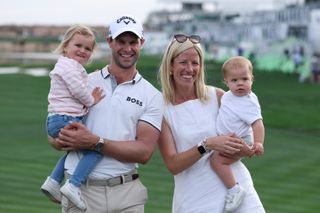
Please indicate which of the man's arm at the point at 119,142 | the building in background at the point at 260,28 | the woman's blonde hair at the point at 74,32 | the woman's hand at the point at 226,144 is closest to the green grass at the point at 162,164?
the woman's blonde hair at the point at 74,32

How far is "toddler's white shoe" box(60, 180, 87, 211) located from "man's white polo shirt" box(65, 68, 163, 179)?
0.36 feet

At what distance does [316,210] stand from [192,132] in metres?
5.08

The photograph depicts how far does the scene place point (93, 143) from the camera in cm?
473

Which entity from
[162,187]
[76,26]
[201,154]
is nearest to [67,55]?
[76,26]

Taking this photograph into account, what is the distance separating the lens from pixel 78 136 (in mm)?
4746

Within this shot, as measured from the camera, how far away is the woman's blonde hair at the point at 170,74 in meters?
4.91

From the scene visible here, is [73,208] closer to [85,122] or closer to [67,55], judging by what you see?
[85,122]

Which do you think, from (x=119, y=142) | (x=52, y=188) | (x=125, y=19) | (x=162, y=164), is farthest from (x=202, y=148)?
(x=162, y=164)

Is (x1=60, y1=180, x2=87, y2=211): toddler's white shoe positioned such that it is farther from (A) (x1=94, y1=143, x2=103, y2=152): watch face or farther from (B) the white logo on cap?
(B) the white logo on cap

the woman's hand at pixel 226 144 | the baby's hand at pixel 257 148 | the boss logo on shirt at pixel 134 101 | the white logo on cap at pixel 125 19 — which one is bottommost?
the baby's hand at pixel 257 148

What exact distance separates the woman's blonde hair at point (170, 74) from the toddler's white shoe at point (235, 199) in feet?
1.83

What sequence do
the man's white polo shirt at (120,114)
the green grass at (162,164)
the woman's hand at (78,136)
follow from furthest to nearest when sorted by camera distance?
1. the green grass at (162,164)
2. the man's white polo shirt at (120,114)
3. the woman's hand at (78,136)

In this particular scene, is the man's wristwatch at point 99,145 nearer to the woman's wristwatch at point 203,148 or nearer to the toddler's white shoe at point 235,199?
the woman's wristwatch at point 203,148

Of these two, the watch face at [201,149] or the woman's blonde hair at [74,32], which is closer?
the watch face at [201,149]
